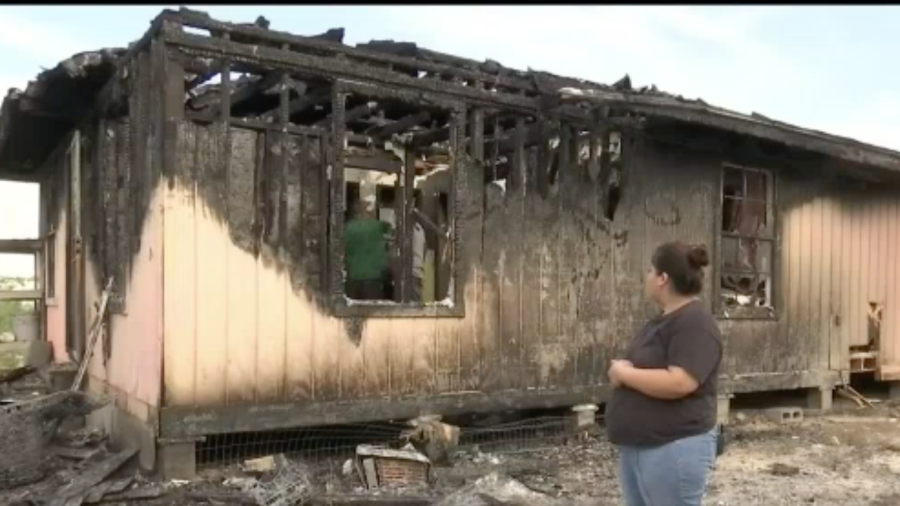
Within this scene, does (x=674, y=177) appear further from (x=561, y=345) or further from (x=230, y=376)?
(x=230, y=376)

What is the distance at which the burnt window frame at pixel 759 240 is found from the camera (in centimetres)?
942

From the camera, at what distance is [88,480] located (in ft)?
19.3

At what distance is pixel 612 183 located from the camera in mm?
8539

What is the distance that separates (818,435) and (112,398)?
7.10 meters

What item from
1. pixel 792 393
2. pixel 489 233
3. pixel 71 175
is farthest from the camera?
pixel 792 393

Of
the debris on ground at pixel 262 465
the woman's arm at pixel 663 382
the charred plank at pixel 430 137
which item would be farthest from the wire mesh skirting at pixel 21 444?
the woman's arm at pixel 663 382

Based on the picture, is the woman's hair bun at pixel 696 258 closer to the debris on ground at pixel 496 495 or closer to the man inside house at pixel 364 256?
the debris on ground at pixel 496 495

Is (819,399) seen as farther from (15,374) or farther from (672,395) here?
(15,374)

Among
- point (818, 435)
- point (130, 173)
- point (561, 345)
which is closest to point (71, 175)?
point (130, 173)

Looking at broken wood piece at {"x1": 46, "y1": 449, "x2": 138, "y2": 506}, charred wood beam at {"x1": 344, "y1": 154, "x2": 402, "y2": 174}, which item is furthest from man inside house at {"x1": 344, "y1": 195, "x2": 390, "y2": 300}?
broken wood piece at {"x1": 46, "y1": 449, "x2": 138, "y2": 506}

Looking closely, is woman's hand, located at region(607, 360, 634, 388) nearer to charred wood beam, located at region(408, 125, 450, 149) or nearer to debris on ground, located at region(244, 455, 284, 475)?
debris on ground, located at region(244, 455, 284, 475)

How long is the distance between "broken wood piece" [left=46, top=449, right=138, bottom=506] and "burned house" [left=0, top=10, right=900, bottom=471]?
0.29 m

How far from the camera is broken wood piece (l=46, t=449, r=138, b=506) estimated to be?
549 cm

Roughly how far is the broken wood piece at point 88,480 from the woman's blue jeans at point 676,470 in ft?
12.8
